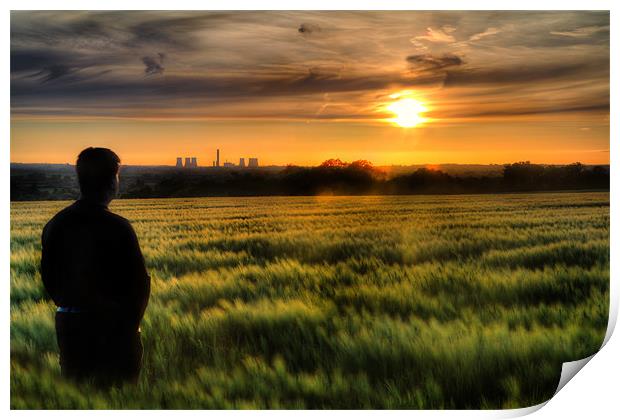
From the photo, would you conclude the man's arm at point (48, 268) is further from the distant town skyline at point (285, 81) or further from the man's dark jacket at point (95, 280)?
the distant town skyline at point (285, 81)

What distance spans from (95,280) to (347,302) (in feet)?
4.99

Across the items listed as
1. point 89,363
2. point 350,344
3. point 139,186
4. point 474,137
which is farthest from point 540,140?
point 89,363

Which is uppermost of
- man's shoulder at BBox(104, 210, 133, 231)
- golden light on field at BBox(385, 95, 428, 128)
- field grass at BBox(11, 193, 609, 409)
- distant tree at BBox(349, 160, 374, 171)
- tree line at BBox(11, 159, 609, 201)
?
golden light on field at BBox(385, 95, 428, 128)

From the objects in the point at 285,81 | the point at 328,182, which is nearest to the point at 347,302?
the point at 328,182

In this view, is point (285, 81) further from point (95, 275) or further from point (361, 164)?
point (95, 275)

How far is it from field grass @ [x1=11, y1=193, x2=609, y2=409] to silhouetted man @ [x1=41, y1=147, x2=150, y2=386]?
1.88 ft

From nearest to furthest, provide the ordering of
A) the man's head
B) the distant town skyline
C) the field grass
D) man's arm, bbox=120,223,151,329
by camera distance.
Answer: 1. man's arm, bbox=120,223,151,329
2. the man's head
3. the field grass
4. the distant town skyline

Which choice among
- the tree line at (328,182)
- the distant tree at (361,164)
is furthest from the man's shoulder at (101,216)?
the distant tree at (361,164)

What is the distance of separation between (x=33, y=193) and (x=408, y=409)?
8.56ft

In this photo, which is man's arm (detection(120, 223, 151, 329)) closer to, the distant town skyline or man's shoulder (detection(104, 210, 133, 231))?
man's shoulder (detection(104, 210, 133, 231))

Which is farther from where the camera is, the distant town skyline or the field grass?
the distant town skyline

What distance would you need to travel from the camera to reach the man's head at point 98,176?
301 centimetres

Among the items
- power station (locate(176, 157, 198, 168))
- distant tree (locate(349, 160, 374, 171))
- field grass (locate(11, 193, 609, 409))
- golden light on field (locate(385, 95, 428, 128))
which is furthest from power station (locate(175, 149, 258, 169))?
golden light on field (locate(385, 95, 428, 128))

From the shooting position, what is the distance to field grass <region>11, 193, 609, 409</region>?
3.56 metres
